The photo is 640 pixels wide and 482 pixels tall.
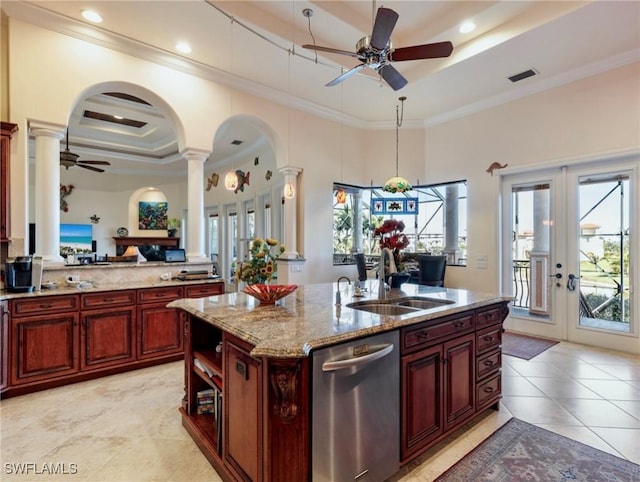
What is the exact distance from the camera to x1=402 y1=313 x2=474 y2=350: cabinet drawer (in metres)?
1.94

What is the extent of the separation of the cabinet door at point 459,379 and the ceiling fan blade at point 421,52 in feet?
7.85

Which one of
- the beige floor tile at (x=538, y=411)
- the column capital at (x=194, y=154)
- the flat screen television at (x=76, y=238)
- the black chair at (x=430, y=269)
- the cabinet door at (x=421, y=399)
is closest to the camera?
the cabinet door at (x=421, y=399)

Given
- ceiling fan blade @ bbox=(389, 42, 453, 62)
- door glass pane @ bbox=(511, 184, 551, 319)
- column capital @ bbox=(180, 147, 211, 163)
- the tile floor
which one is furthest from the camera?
door glass pane @ bbox=(511, 184, 551, 319)

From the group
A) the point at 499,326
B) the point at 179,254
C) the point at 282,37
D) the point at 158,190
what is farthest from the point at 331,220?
the point at 158,190

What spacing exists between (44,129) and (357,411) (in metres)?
4.01

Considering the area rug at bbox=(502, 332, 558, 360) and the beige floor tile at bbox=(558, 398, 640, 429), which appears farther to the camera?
the area rug at bbox=(502, 332, 558, 360)

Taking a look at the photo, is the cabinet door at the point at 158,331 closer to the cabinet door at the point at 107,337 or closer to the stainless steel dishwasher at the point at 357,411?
the cabinet door at the point at 107,337

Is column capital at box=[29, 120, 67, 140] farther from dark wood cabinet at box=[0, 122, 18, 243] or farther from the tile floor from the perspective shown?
the tile floor

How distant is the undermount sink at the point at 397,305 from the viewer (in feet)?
8.17

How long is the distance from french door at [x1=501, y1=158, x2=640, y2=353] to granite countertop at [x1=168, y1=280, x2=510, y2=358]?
8.92ft

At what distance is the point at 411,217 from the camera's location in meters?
6.29

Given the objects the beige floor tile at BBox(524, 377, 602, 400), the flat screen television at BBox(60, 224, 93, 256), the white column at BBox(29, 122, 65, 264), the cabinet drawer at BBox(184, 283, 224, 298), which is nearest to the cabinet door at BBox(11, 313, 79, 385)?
the white column at BBox(29, 122, 65, 264)

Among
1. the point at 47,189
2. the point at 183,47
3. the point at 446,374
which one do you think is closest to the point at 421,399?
the point at 446,374

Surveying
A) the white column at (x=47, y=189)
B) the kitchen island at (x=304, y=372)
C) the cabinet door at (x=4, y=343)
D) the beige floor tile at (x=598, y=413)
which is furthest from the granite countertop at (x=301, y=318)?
the white column at (x=47, y=189)
